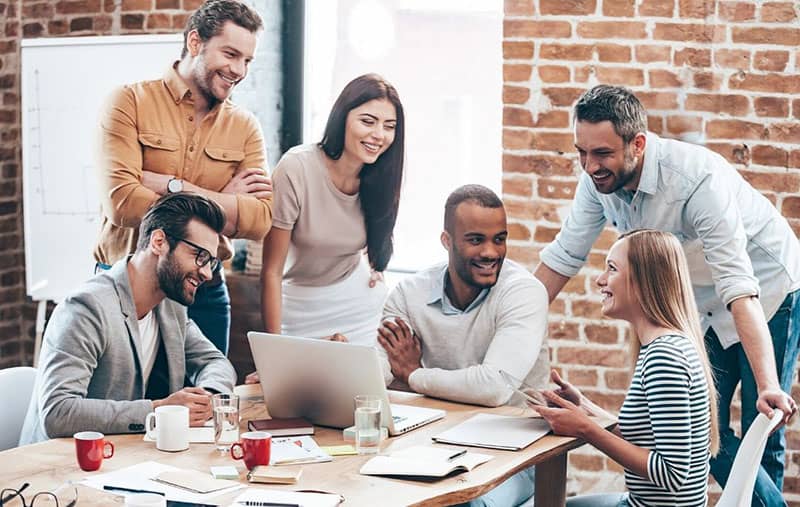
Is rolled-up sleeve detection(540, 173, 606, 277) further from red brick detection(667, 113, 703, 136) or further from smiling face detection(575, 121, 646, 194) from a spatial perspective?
red brick detection(667, 113, 703, 136)

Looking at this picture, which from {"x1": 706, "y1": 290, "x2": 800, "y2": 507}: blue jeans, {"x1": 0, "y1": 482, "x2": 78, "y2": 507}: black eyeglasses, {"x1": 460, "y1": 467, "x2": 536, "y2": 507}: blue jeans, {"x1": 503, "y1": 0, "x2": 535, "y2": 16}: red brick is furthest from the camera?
{"x1": 503, "y1": 0, "x2": 535, "y2": 16}: red brick

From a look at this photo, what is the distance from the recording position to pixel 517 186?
3730 mm

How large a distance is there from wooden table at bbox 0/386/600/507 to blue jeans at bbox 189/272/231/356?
0.74 meters

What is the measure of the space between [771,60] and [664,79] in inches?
13.1

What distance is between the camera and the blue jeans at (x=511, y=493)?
255 cm

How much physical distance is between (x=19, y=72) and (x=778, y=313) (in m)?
3.19

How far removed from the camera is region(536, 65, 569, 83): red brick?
3.65m

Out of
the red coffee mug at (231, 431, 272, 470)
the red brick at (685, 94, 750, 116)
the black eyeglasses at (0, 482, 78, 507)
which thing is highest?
the red brick at (685, 94, 750, 116)

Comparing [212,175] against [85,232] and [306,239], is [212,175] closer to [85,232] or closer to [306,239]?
[306,239]

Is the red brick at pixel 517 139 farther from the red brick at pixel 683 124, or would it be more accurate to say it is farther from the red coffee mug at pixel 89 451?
the red coffee mug at pixel 89 451

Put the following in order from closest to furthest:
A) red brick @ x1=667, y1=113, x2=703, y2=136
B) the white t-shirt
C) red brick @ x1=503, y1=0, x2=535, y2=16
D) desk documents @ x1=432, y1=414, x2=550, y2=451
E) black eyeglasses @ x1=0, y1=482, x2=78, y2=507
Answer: black eyeglasses @ x1=0, y1=482, x2=78, y2=507
desk documents @ x1=432, y1=414, x2=550, y2=451
the white t-shirt
red brick @ x1=667, y1=113, x2=703, y2=136
red brick @ x1=503, y1=0, x2=535, y2=16

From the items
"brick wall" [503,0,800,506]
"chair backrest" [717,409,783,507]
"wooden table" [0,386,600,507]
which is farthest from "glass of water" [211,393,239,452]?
"brick wall" [503,0,800,506]

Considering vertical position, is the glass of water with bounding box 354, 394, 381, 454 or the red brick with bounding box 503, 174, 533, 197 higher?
the red brick with bounding box 503, 174, 533, 197

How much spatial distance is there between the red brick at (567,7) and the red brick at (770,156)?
0.70 meters
